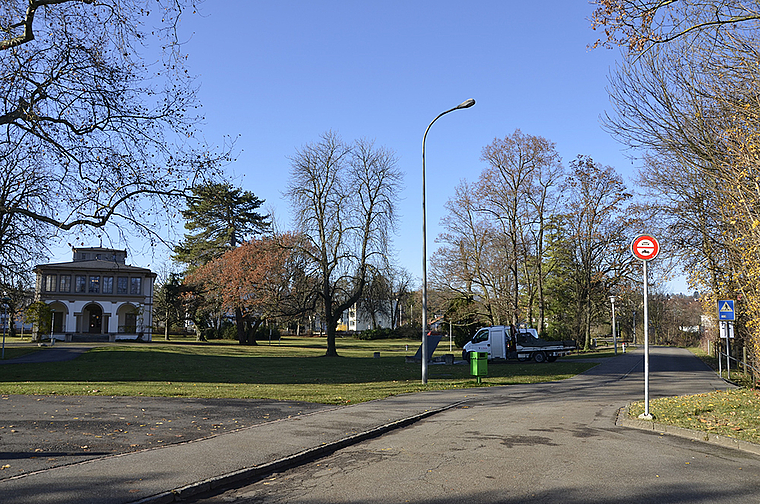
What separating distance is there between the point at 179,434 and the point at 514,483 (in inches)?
228

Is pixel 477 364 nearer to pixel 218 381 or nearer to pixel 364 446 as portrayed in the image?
pixel 218 381

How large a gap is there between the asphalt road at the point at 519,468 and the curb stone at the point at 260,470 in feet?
0.66

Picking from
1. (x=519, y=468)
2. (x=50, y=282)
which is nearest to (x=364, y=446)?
(x=519, y=468)

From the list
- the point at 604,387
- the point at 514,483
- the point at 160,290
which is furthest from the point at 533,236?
the point at 160,290

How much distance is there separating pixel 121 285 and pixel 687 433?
65.5 m

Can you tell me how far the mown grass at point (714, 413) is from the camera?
1064cm

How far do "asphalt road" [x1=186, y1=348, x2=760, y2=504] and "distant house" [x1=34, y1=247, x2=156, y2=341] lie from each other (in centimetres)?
5987

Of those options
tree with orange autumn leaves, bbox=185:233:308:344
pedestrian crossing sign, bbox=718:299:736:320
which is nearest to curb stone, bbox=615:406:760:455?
pedestrian crossing sign, bbox=718:299:736:320

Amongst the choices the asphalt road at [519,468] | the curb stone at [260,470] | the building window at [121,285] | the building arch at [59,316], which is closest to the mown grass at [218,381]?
the curb stone at [260,470]

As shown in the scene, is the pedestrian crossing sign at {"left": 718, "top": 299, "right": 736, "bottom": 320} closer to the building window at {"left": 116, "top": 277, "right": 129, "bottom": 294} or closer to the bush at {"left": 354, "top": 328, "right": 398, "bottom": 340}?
the building window at {"left": 116, "top": 277, "right": 129, "bottom": 294}

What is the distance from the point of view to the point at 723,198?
16188 millimetres

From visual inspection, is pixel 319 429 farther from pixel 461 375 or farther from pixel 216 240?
pixel 216 240

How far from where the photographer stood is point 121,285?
217 ft

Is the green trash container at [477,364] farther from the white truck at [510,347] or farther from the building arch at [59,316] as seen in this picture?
the building arch at [59,316]
